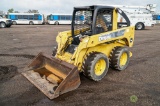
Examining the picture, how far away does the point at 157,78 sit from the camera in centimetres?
546

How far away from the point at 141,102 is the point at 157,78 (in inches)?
73.7

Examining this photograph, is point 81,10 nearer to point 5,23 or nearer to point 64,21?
point 5,23

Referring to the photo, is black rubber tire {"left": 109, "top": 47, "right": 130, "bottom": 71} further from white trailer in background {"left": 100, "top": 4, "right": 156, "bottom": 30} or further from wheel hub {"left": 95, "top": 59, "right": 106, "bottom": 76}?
white trailer in background {"left": 100, "top": 4, "right": 156, "bottom": 30}

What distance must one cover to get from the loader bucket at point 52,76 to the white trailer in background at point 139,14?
1868 centimetres

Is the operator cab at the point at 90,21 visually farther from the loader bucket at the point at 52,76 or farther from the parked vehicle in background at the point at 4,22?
the parked vehicle in background at the point at 4,22

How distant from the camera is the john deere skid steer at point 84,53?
4402 mm

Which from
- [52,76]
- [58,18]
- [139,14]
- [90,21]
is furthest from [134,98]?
[58,18]

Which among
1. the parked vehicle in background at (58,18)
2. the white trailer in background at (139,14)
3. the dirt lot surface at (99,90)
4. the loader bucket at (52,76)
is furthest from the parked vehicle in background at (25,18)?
the loader bucket at (52,76)

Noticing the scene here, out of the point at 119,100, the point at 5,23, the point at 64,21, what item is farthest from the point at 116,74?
the point at 64,21

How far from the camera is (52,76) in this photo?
4.72 meters

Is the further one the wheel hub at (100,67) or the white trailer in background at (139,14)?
the white trailer in background at (139,14)

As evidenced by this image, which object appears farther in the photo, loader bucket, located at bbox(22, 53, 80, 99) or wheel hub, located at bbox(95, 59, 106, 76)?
wheel hub, located at bbox(95, 59, 106, 76)

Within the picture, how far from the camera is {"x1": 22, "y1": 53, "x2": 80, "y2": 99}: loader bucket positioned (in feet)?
13.0

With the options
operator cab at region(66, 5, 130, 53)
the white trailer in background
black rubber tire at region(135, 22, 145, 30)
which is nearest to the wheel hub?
operator cab at region(66, 5, 130, 53)
